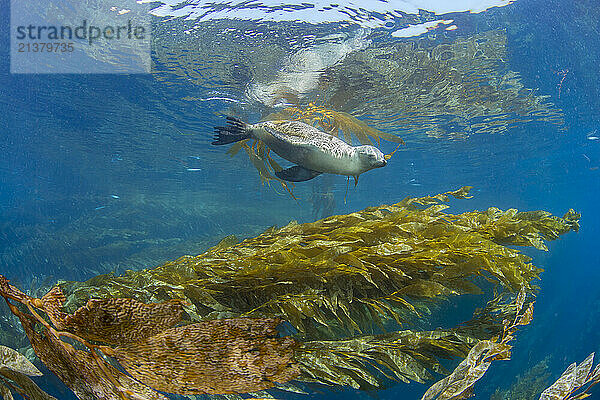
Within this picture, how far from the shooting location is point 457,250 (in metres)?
1.50

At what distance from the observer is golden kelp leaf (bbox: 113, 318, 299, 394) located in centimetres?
73

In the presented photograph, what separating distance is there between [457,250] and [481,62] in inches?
349

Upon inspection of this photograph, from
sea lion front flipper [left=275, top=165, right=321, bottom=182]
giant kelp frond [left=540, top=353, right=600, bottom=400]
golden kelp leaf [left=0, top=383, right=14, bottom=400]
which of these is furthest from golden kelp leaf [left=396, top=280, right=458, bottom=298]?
golden kelp leaf [left=0, top=383, right=14, bottom=400]

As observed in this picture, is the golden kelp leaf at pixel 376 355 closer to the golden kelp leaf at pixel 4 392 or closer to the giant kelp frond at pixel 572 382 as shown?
the giant kelp frond at pixel 572 382

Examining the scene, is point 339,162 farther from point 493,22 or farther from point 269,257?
point 493,22

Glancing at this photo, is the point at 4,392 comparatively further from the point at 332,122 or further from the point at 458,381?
the point at 332,122

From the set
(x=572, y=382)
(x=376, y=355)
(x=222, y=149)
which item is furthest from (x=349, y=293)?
(x=222, y=149)

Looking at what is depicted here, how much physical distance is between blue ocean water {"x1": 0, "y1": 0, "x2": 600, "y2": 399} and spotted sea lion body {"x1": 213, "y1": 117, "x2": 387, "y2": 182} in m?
1.16

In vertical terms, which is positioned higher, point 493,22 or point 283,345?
point 493,22

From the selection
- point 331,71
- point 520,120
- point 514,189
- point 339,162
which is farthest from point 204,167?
point 514,189

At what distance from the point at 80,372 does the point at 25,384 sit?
0.23 m

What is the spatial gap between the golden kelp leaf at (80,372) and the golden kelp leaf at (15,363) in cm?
3

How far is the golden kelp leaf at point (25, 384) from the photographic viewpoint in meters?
0.78

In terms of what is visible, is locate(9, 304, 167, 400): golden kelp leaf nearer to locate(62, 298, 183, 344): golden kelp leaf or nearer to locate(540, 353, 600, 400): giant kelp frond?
locate(62, 298, 183, 344): golden kelp leaf
